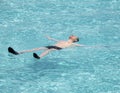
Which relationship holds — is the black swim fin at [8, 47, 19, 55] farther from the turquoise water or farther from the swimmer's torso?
the swimmer's torso

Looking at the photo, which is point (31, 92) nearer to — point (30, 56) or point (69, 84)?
point (69, 84)

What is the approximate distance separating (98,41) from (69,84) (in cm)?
152

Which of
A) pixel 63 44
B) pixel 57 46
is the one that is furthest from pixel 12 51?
pixel 63 44

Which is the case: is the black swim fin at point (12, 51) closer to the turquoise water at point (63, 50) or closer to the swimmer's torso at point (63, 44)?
the turquoise water at point (63, 50)

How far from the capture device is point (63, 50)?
568 centimetres

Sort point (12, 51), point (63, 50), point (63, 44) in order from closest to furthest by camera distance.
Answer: point (12, 51) < point (63, 50) < point (63, 44)

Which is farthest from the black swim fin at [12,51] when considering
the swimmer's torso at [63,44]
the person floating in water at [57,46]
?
the swimmer's torso at [63,44]

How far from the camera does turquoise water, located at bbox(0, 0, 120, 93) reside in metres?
4.76

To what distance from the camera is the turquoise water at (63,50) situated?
187 inches

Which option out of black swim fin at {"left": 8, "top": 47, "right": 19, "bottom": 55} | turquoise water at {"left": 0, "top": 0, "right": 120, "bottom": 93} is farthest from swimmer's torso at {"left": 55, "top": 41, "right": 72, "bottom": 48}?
black swim fin at {"left": 8, "top": 47, "right": 19, "bottom": 55}

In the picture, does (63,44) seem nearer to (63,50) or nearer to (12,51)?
(63,50)

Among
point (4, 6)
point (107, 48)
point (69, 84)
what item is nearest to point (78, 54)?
point (107, 48)

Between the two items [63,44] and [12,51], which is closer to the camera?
[12,51]

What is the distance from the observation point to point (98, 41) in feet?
19.8
